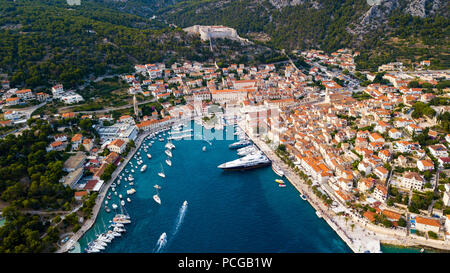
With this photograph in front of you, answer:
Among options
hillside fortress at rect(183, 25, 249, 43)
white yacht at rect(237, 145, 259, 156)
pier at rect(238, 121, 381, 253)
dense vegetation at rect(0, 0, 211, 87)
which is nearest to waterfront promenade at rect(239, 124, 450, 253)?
pier at rect(238, 121, 381, 253)

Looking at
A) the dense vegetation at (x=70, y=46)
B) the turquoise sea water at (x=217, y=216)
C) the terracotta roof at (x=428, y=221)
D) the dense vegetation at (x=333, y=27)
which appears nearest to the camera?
the terracotta roof at (x=428, y=221)

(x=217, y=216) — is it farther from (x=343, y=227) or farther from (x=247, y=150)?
(x=247, y=150)

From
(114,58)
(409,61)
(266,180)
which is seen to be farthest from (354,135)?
(114,58)

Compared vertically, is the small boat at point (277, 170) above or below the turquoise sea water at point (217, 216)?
above

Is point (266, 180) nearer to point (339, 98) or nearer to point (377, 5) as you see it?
point (339, 98)

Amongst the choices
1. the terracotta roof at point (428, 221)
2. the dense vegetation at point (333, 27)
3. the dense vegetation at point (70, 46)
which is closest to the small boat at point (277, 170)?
the terracotta roof at point (428, 221)

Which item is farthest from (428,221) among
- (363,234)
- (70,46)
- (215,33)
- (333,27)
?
(333,27)

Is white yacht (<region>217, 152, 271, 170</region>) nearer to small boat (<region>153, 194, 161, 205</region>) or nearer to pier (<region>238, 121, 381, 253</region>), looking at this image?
pier (<region>238, 121, 381, 253</region>)

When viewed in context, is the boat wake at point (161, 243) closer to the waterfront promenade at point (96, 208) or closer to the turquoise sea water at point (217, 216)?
the turquoise sea water at point (217, 216)

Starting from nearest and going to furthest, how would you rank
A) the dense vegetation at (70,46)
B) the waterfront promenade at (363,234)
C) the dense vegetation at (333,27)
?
the waterfront promenade at (363,234)
the dense vegetation at (70,46)
the dense vegetation at (333,27)

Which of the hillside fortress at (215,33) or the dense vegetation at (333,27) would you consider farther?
the hillside fortress at (215,33)
